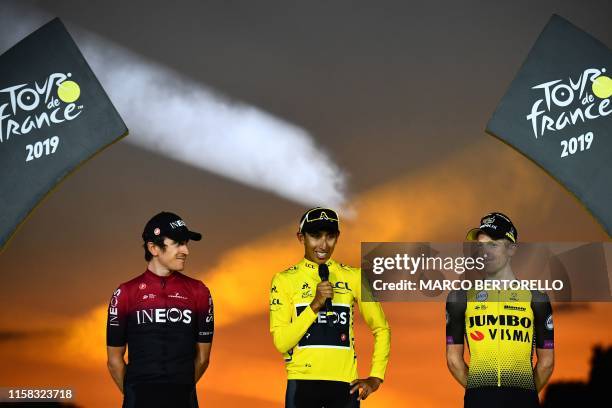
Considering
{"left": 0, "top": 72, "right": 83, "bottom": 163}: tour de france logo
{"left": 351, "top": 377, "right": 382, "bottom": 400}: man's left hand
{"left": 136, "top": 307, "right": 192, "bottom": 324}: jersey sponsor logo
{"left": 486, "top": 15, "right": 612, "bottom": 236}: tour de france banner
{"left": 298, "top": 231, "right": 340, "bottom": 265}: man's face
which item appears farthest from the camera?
{"left": 0, "top": 72, "right": 83, "bottom": 163}: tour de france logo

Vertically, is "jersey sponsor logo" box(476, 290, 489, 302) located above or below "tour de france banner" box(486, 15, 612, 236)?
below

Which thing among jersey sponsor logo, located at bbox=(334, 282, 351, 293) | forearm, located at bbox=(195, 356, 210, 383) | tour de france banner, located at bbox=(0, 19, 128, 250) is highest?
tour de france banner, located at bbox=(0, 19, 128, 250)

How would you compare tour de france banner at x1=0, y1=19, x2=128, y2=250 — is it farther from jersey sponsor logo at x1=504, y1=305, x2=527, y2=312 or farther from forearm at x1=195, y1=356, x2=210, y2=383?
jersey sponsor logo at x1=504, y1=305, x2=527, y2=312

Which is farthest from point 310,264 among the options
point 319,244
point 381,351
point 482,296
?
point 482,296

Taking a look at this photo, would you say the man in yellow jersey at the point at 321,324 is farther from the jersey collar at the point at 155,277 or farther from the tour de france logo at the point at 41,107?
the tour de france logo at the point at 41,107

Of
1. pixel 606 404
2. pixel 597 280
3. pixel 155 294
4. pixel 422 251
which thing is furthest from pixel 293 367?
pixel 606 404

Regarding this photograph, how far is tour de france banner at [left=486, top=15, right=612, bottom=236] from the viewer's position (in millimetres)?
7102

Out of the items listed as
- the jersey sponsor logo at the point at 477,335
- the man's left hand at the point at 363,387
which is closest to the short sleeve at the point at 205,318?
the man's left hand at the point at 363,387

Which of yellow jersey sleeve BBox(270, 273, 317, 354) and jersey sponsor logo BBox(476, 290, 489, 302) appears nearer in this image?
yellow jersey sleeve BBox(270, 273, 317, 354)

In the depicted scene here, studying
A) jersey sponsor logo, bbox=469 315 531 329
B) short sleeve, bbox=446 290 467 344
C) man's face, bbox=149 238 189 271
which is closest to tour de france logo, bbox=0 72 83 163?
man's face, bbox=149 238 189 271

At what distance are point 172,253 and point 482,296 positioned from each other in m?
1.94

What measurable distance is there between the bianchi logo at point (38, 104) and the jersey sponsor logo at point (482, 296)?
149 inches

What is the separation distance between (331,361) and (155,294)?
3.77 feet

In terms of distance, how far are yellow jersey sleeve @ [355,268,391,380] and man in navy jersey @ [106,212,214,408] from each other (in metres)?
0.98
